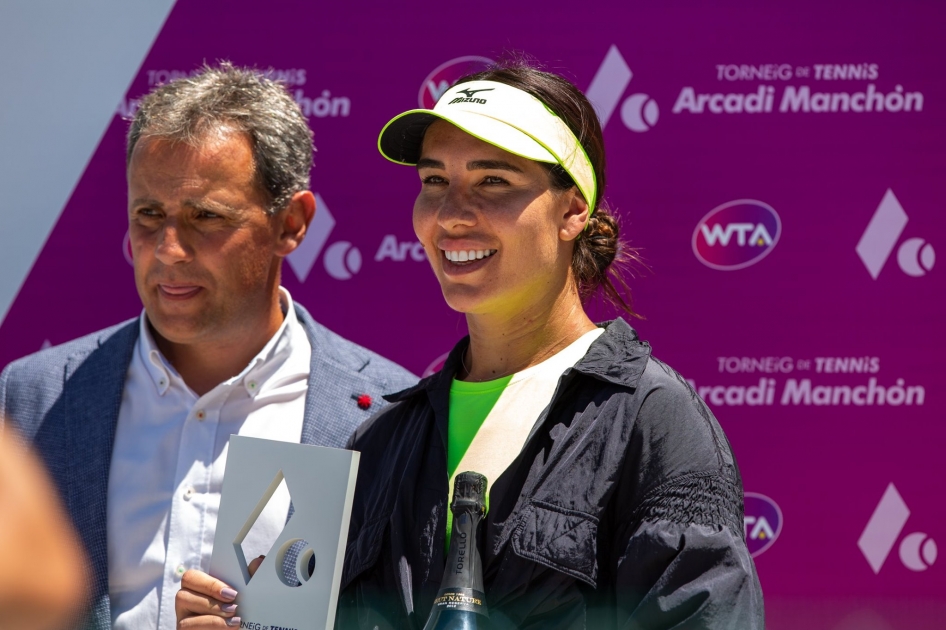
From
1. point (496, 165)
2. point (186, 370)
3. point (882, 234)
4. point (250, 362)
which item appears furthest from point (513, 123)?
point (882, 234)

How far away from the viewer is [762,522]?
336 cm

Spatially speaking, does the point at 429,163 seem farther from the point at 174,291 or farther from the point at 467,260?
the point at 174,291

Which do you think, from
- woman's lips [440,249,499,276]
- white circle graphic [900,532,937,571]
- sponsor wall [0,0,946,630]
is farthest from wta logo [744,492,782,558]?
woman's lips [440,249,499,276]

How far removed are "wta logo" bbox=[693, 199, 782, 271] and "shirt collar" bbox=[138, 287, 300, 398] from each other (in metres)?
1.41

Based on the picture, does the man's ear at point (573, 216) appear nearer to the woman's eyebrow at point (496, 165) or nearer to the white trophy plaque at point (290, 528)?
the woman's eyebrow at point (496, 165)

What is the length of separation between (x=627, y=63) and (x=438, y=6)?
0.67 metres

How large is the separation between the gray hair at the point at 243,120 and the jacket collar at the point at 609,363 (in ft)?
3.38

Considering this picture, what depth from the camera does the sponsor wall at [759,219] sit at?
3320mm

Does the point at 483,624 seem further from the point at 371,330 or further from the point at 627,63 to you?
the point at 627,63

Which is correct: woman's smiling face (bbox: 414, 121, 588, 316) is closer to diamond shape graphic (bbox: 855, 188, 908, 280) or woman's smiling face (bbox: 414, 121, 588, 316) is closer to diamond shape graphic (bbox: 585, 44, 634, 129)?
diamond shape graphic (bbox: 585, 44, 634, 129)

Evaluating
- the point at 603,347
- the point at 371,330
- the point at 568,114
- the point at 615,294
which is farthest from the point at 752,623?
the point at 371,330

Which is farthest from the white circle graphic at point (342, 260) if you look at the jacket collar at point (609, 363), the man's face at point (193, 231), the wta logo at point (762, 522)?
the jacket collar at point (609, 363)

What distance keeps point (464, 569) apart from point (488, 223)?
1.97ft

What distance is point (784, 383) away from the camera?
3369mm
